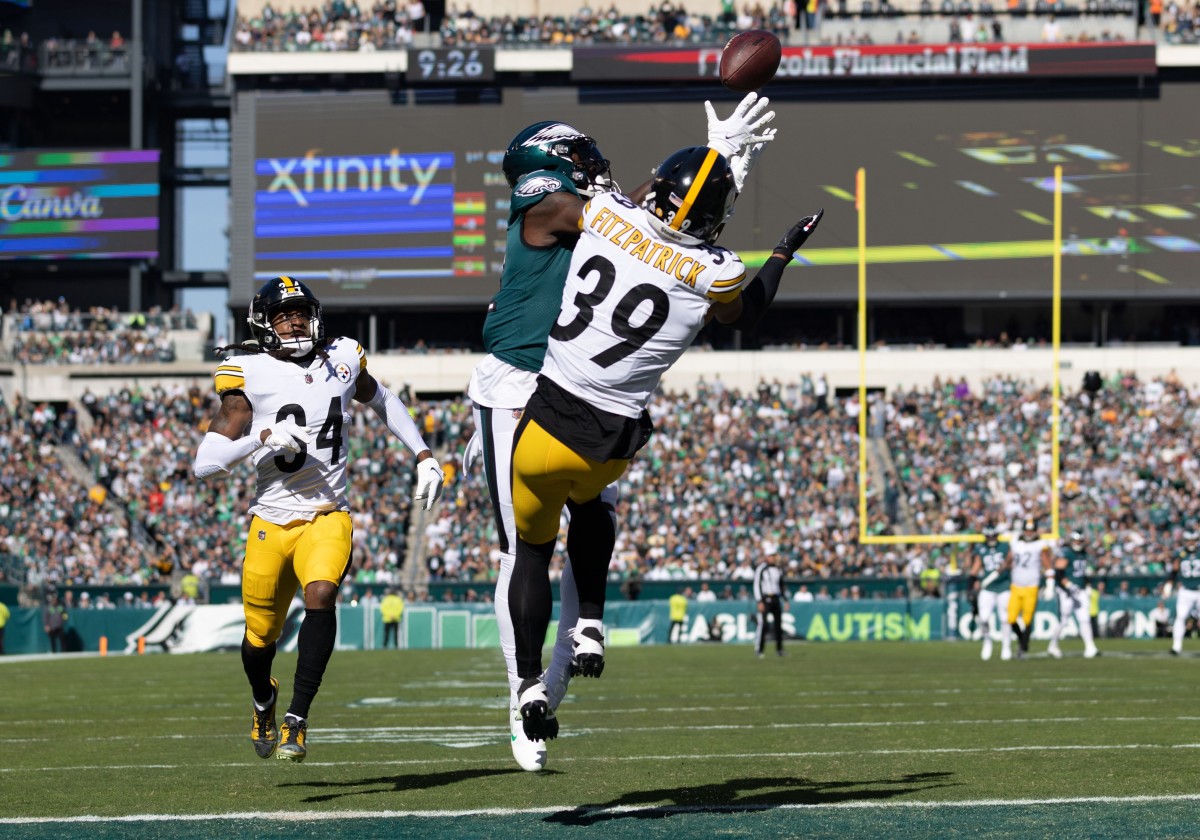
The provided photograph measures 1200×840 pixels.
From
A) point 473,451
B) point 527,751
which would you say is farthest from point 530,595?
point 473,451

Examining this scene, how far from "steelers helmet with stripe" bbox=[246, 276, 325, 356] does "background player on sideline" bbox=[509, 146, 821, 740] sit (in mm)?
1950

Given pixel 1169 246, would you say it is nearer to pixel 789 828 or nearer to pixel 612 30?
pixel 612 30

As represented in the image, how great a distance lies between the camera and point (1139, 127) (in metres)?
37.6

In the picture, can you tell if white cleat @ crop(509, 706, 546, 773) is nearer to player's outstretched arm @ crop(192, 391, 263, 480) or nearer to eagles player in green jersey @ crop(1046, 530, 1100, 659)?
player's outstretched arm @ crop(192, 391, 263, 480)

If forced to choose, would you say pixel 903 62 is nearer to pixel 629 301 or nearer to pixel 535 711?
pixel 629 301

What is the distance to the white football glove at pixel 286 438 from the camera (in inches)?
283

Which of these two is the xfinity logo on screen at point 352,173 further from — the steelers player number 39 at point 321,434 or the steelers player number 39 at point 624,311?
the steelers player number 39 at point 624,311

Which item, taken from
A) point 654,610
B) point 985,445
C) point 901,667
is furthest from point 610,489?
point 985,445

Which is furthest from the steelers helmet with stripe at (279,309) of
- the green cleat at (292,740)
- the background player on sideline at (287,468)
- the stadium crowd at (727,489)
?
the stadium crowd at (727,489)

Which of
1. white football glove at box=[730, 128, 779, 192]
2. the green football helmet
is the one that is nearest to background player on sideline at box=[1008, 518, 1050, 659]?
the green football helmet

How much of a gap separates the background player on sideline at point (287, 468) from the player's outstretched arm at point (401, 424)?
0.7 inches

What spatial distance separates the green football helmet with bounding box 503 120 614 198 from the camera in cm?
681

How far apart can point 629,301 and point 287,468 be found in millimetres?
2349

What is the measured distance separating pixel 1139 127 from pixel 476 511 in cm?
1742
